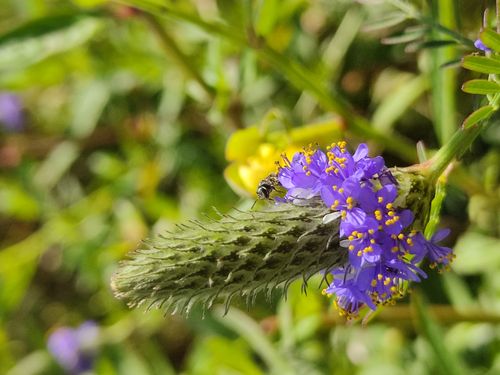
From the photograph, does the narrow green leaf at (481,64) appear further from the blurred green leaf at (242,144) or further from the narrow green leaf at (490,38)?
the blurred green leaf at (242,144)

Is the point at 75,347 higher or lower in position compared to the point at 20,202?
lower

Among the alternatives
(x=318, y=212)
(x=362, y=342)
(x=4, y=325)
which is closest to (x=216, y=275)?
(x=318, y=212)

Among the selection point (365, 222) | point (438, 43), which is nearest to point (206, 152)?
point (438, 43)

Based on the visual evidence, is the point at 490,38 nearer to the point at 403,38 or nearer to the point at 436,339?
the point at 403,38

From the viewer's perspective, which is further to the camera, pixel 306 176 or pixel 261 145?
pixel 261 145

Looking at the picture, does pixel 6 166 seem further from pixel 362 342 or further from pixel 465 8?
pixel 465 8

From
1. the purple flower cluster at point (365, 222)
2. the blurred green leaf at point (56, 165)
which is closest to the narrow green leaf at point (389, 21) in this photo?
the purple flower cluster at point (365, 222)

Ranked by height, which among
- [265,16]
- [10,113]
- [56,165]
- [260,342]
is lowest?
[260,342]
